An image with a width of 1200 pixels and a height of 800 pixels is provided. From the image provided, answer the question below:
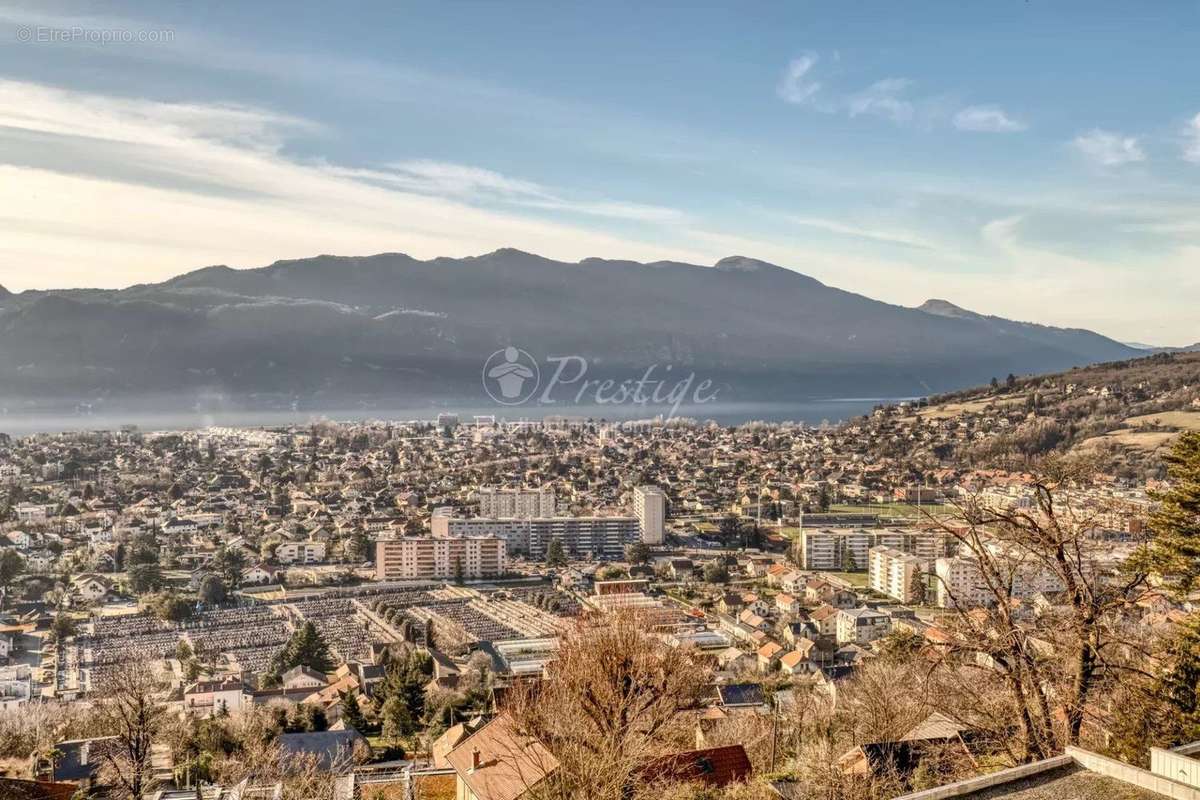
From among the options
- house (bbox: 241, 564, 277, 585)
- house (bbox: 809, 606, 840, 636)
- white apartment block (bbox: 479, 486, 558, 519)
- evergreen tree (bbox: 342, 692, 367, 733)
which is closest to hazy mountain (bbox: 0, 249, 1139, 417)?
white apartment block (bbox: 479, 486, 558, 519)

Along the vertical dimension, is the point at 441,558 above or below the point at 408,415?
below

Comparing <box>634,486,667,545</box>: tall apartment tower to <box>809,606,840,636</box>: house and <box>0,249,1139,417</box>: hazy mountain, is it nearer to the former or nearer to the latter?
<box>809,606,840,636</box>: house

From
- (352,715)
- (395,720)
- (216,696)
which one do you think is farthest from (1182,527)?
(216,696)

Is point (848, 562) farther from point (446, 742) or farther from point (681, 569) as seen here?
point (446, 742)

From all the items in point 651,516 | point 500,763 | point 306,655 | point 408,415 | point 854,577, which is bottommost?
point 854,577

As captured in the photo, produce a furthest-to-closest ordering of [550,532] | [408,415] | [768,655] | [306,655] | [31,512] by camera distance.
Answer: [408,415] → [550,532] → [31,512] → [768,655] → [306,655]

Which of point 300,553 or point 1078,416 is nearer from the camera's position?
point 300,553

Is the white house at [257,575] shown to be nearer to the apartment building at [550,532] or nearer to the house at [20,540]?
the apartment building at [550,532]
